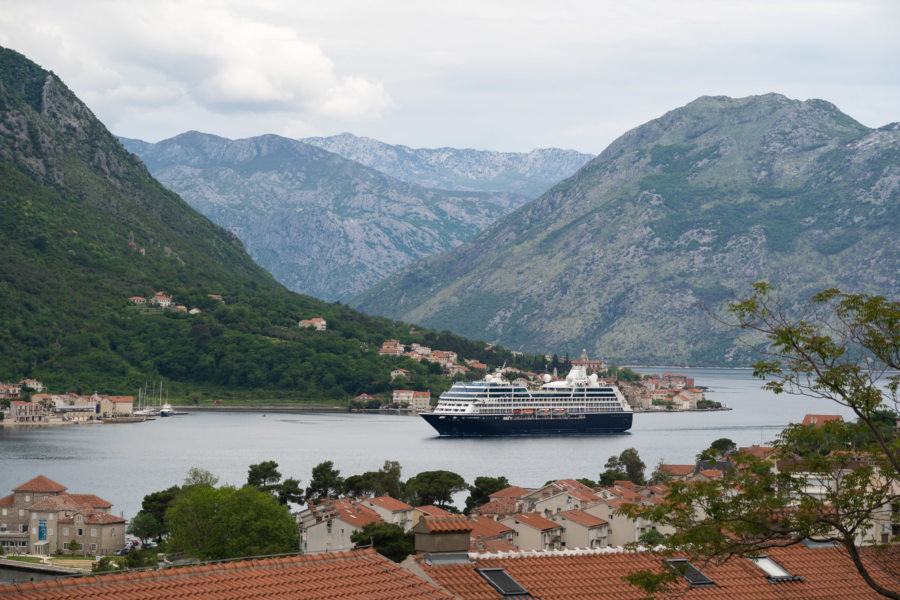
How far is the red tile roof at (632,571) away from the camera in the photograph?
46.3ft

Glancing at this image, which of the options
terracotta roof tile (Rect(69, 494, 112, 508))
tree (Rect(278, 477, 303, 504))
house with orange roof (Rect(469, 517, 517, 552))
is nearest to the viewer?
house with orange roof (Rect(469, 517, 517, 552))

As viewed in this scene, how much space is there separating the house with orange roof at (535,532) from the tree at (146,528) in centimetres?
1623

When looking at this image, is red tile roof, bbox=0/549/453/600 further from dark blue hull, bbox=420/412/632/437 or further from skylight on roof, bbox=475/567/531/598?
dark blue hull, bbox=420/412/632/437

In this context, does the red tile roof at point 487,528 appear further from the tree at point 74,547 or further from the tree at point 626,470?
the tree at point 626,470

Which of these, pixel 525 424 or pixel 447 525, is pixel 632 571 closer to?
pixel 447 525

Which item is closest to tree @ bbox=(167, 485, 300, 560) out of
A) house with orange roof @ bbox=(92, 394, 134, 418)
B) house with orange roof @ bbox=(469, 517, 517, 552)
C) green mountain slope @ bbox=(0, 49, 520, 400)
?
house with orange roof @ bbox=(469, 517, 517, 552)

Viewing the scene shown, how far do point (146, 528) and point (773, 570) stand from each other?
41512 mm

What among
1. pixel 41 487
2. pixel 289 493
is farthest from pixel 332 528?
pixel 41 487

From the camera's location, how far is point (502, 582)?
1398 centimetres

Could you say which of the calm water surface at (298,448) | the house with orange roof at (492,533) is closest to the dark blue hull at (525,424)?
the calm water surface at (298,448)

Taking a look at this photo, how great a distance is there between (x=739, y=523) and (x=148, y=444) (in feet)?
340

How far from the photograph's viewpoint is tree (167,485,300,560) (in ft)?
136

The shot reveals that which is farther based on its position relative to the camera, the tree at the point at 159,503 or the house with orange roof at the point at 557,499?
the tree at the point at 159,503

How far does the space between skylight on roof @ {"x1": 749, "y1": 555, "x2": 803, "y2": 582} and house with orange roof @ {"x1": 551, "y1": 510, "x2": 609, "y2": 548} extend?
29621 millimetres
